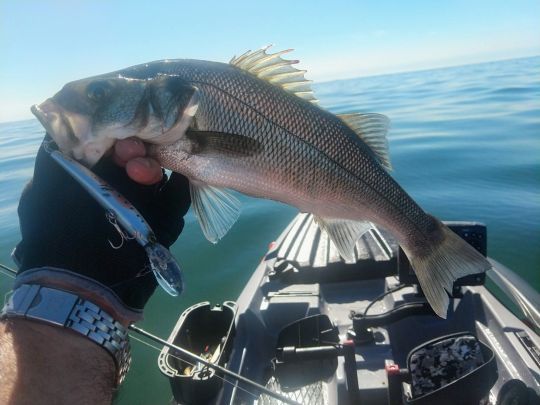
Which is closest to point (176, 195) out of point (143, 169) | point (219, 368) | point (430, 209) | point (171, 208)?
point (171, 208)

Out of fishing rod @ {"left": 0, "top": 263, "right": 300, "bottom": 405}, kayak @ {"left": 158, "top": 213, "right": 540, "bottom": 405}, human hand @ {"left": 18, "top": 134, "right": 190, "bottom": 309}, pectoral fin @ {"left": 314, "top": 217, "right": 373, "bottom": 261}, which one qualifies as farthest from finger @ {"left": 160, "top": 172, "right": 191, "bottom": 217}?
kayak @ {"left": 158, "top": 213, "right": 540, "bottom": 405}

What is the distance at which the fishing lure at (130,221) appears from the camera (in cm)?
211

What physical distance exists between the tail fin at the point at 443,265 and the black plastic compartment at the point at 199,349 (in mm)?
1741

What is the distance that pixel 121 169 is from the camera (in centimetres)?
→ 248

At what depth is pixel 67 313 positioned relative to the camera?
196 centimetres

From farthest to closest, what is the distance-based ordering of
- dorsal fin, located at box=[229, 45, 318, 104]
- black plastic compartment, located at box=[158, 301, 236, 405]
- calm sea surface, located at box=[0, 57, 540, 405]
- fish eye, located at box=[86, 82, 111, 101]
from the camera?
1. calm sea surface, located at box=[0, 57, 540, 405]
2. black plastic compartment, located at box=[158, 301, 236, 405]
3. dorsal fin, located at box=[229, 45, 318, 104]
4. fish eye, located at box=[86, 82, 111, 101]

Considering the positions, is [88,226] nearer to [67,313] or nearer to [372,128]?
[67,313]

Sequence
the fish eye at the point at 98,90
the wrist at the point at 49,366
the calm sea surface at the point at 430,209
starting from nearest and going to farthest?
the wrist at the point at 49,366
the fish eye at the point at 98,90
the calm sea surface at the point at 430,209

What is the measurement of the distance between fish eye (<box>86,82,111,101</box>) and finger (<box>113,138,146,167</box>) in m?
0.30

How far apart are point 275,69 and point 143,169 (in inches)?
44.7

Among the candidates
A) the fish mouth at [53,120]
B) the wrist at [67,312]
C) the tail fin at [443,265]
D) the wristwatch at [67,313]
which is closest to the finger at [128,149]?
the fish mouth at [53,120]

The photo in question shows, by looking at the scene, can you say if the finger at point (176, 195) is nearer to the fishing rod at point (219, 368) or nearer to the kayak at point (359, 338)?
the fishing rod at point (219, 368)

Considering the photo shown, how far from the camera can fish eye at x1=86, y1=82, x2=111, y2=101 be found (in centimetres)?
235

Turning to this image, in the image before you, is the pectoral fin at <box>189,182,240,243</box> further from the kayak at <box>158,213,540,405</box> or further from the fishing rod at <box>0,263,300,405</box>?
the kayak at <box>158,213,540,405</box>
